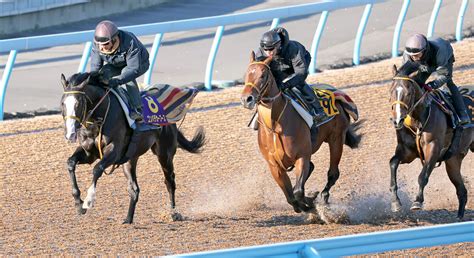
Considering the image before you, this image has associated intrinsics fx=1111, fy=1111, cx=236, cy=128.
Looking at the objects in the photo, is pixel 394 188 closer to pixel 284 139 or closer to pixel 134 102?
pixel 284 139

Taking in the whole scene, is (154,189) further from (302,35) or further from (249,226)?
(302,35)

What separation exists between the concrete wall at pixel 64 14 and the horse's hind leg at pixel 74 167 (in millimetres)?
9299

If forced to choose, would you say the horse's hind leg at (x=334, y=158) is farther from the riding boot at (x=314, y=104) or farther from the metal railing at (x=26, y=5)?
the metal railing at (x=26, y=5)

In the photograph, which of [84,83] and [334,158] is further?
[334,158]

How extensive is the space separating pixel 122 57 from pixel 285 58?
1.53 metres

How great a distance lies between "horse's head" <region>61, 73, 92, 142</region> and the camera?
9.48 m

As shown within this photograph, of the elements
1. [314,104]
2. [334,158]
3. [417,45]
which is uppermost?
[417,45]

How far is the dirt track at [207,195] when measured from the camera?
31.4ft

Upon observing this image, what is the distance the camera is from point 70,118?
31.3 feet

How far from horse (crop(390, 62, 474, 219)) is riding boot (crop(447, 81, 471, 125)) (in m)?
0.10

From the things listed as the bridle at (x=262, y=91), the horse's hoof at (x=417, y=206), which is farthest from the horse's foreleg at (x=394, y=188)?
the bridle at (x=262, y=91)

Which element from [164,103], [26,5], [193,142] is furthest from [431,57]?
[26,5]

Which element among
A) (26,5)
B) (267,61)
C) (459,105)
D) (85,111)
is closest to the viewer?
(85,111)

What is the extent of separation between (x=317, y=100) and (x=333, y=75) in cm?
587
